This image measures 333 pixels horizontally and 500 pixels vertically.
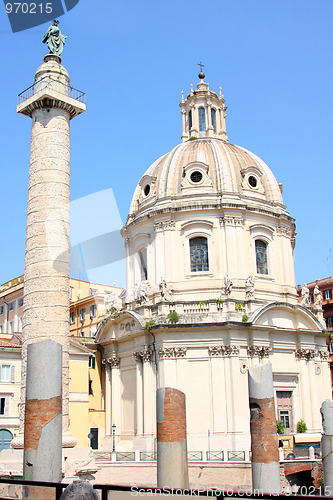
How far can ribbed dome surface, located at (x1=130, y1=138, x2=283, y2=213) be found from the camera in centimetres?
4500

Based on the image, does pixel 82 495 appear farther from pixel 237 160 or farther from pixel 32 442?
pixel 237 160

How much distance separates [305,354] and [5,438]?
21.1 m

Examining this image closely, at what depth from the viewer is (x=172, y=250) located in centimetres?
4312

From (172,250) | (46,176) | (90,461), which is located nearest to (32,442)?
(90,461)

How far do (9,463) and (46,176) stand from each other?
11.4 metres

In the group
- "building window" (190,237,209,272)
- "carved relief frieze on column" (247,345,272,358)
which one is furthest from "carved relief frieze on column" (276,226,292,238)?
"carved relief frieze on column" (247,345,272,358)

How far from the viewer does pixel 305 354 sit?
42125 mm

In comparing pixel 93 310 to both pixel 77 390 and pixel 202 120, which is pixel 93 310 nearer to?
pixel 77 390

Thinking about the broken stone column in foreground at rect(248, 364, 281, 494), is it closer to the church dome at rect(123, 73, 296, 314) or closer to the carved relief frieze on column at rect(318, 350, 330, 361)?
the church dome at rect(123, 73, 296, 314)

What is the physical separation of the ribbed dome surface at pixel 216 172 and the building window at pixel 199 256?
4.07 metres

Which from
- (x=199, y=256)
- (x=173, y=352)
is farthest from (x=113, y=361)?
(x=199, y=256)

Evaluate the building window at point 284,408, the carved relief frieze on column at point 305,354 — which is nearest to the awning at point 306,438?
the building window at point 284,408

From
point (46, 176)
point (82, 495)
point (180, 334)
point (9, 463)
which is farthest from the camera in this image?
point (180, 334)

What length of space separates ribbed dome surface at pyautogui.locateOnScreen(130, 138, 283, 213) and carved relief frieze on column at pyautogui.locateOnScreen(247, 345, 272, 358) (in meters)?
11.7
